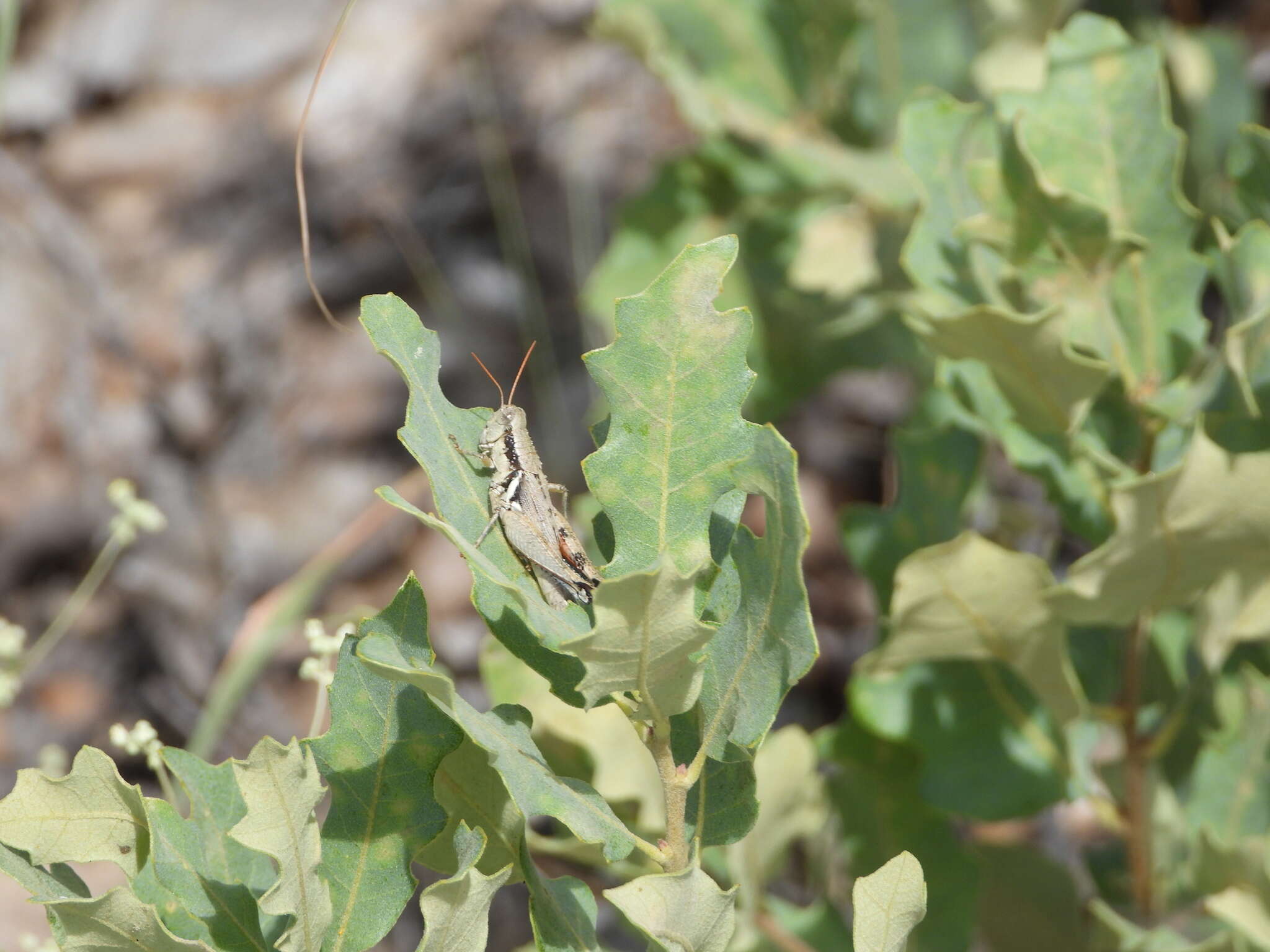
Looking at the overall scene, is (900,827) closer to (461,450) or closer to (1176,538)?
(1176,538)

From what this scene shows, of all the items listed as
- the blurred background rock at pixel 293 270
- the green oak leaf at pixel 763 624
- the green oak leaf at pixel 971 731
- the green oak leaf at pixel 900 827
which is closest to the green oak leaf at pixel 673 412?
the green oak leaf at pixel 763 624

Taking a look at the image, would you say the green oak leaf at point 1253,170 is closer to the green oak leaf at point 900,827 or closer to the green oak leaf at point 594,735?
the green oak leaf at point 900,827

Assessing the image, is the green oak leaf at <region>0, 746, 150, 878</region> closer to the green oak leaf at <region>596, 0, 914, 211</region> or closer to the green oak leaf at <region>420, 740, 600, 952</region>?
the green oak leaf at <region>420, 740, 600, 952</region>

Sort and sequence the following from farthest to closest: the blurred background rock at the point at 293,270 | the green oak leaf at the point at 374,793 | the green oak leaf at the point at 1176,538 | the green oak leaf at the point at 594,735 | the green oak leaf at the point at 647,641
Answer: the blurred background rock at the point at 293,270 → the green oak leaf at the point at 594,735 → the green oak leaf at the point at 1176,538 → the green oak leaf at the point at 374,793 → the green oak leaf at the point at 647,641

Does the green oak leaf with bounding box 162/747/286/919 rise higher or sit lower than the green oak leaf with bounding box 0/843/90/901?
lower

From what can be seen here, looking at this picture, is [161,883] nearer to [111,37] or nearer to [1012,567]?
[1012,567]

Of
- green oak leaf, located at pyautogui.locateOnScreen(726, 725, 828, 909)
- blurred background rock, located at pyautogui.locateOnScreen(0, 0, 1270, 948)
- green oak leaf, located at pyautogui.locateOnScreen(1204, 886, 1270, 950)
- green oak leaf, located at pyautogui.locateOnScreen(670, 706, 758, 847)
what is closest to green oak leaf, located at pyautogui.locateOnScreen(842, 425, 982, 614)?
green oak leaf, located at pyautogui.locateOnScreen(726, 725, 828, 909)

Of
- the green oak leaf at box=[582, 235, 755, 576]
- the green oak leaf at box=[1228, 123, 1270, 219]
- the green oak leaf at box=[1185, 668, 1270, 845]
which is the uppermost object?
the green oak leaf at box=[582, 235, 755, 576]
